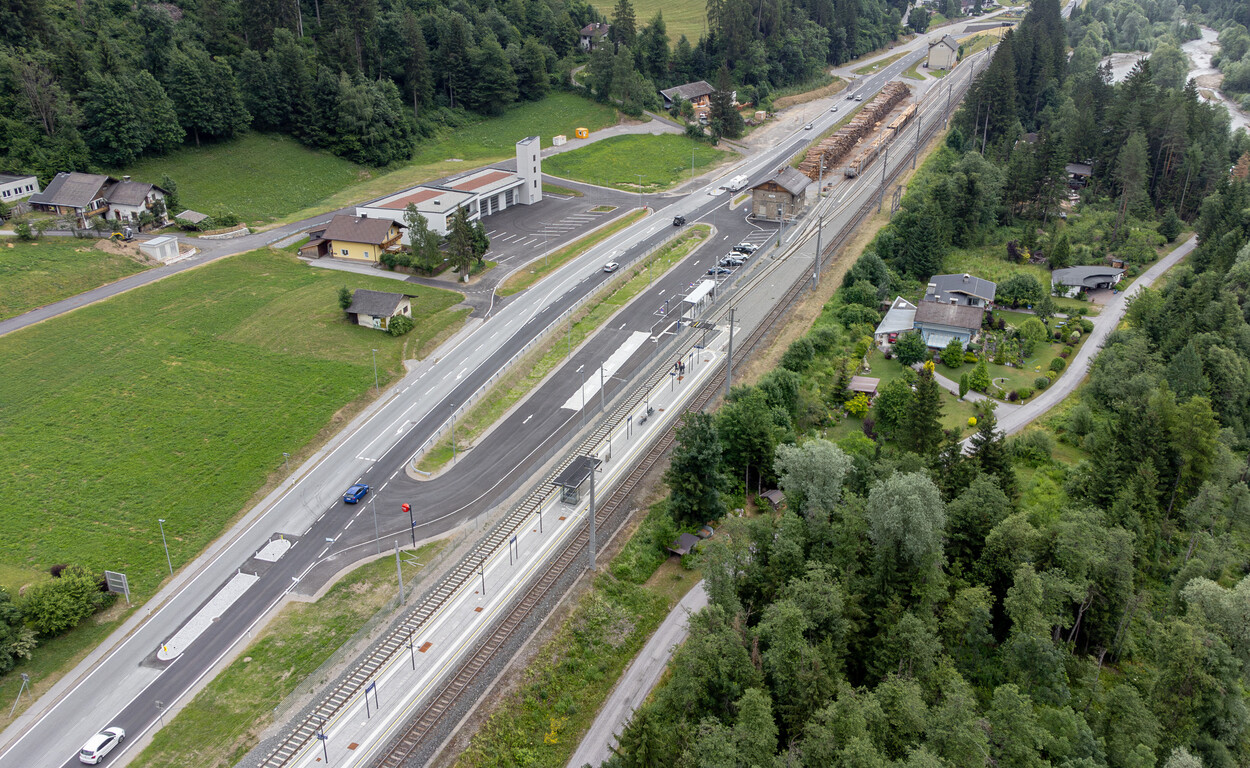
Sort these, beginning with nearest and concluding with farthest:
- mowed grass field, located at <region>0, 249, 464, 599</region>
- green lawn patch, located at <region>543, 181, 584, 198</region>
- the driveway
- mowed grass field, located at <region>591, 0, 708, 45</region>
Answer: mowed grass field, located at <region>0, 249, 464, 599</region> → the driveway → green lawn patch, located at <region>543, 181, 584, 198</region> → mowed grass field, located at <region>591, 0, 708, 45</region>

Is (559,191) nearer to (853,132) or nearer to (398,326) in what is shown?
(398,326)

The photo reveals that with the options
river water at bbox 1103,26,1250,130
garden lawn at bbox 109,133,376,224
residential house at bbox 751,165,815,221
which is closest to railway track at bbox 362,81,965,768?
residential house at bbox 751,165,815,221

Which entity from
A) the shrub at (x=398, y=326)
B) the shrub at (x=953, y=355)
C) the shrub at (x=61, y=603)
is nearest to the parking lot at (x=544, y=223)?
the shrub at (x=398, y=326)

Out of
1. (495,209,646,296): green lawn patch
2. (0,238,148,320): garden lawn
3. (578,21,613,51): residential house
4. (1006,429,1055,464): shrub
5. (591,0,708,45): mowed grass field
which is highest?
(591,0,708,45): mowed grass field

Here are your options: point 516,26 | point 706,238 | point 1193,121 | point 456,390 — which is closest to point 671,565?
point 456,390

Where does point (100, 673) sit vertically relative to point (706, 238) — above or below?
below

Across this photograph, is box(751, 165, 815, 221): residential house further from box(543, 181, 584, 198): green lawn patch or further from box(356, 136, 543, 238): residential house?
box(356, 136, 543, 238): residential house

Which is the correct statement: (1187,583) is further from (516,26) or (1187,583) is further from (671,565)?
(516,26)
